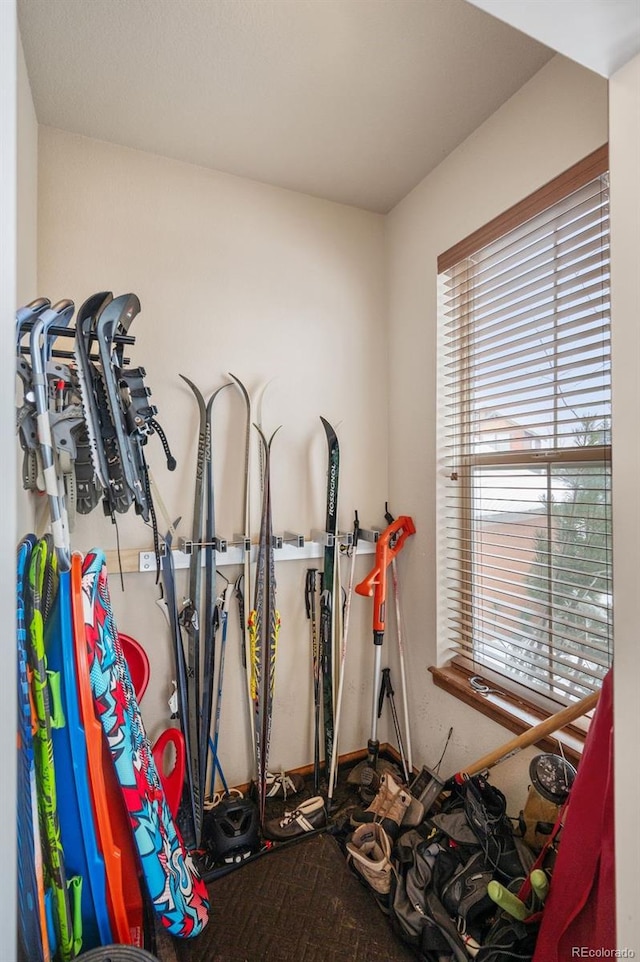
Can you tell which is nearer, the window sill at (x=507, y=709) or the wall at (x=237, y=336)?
the window sill at (x=507, y=709)

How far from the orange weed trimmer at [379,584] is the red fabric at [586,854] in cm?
99

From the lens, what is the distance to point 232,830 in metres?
1.66

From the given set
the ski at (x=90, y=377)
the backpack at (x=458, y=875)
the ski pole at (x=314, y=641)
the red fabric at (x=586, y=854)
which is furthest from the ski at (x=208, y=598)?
the red fabric at (x=586, y=854)

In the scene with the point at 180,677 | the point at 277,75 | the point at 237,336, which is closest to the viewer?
the point at 277,75

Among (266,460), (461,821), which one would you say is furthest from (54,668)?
(461,821)

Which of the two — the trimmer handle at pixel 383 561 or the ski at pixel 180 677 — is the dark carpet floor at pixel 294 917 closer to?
the ski at pixel 180 677

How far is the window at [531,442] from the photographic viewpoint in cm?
135

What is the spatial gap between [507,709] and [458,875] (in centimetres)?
52

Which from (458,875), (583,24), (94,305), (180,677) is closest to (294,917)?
(458,875)

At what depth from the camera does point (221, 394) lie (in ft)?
6.45

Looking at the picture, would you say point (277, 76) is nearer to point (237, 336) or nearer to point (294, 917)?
point (237, 336)

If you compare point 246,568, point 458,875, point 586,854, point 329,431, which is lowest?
point 458,875

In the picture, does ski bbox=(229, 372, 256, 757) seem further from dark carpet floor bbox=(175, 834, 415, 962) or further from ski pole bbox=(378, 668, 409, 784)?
ski pole bbox=(378, 668, 409, 784)

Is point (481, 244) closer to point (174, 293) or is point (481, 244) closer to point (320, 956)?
point (174, 293)
